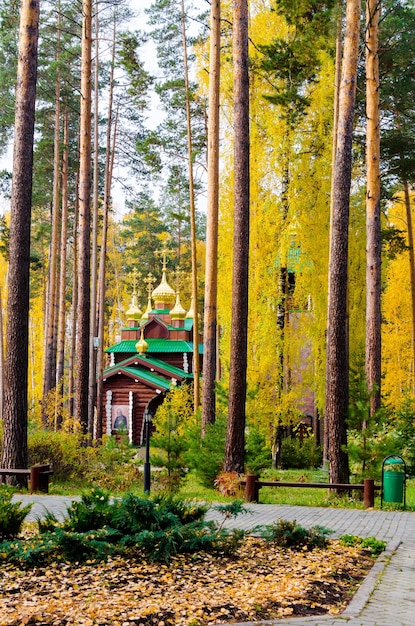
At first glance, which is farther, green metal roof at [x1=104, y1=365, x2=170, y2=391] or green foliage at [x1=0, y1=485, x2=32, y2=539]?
green metal roof at [x1=104, y1=365, x2=170, y2=391]

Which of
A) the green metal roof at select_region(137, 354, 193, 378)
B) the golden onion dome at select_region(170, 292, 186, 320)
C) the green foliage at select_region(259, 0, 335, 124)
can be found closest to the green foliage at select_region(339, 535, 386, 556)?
the green foliage at select_region(259, 0, 335, 124)

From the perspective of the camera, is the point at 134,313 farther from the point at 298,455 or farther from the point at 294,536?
the point at 294,536

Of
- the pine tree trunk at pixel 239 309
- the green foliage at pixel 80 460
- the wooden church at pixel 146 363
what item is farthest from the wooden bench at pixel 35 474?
the wooden church at pixel 146 363

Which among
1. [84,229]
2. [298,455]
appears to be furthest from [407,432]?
[84,229]

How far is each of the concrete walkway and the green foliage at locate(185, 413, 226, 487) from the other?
5.99 feet

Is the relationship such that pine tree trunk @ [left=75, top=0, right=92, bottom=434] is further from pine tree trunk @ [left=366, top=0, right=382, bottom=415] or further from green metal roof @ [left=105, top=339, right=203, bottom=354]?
green metal roof @ [left=105, top=339, right=203, bottom=354]

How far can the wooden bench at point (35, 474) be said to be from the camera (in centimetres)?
1288

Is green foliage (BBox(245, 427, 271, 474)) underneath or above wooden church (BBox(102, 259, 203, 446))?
underneath

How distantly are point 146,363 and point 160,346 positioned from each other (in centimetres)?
284

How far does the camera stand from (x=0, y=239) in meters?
31.8

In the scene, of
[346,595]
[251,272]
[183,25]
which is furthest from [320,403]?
[346,595]

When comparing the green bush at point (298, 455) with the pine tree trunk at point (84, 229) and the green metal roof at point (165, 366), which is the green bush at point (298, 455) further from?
the green metal roof at point (165, 366)

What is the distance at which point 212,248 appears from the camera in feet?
57.8

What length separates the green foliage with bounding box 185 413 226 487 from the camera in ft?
47.8
